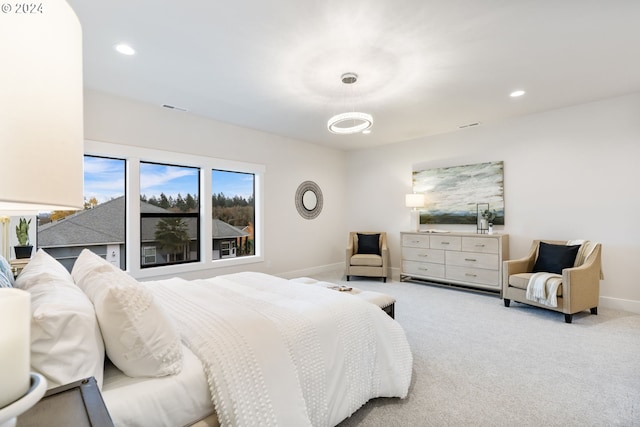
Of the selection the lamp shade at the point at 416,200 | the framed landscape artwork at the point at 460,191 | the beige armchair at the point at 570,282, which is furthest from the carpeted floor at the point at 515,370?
the lamp shade at the point at 416,200

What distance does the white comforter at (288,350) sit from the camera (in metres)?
1.25

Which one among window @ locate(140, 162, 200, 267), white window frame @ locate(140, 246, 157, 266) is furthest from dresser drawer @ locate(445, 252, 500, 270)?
white window frame @ locate(140, 246, 157, 266)

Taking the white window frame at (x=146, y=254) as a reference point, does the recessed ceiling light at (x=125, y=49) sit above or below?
above

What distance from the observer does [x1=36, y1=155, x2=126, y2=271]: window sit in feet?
11.3

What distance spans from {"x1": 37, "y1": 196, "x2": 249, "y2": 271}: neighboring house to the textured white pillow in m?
3.03

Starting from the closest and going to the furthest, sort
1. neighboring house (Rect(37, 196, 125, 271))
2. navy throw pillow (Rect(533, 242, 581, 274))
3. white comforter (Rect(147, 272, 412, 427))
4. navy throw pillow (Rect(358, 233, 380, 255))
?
1. white comforter (Rect(147, 272, 412, 427))
2. neighboring house (Rect(37, 196, 125, 271))
3. navy throw pillow (Rect(533, 242, 581, 274))
4. navy throw pillow (Rect(358, 233, 380, 255))

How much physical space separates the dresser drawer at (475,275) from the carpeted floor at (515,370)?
578 millimetres

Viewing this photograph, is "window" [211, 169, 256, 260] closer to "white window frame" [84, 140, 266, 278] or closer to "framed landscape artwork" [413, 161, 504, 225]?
"white window frame" [84, 140, 266, 278]

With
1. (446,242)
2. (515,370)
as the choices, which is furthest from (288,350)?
(446,242)

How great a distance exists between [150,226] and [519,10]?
4.54 m

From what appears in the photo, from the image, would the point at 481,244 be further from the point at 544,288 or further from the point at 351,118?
the point at 351,118

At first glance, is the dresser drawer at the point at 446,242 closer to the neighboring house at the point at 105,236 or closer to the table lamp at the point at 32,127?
the neighboring house at the point at 105,236

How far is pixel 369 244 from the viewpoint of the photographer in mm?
5707

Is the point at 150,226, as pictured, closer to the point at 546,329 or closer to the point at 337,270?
the point at 337,270
